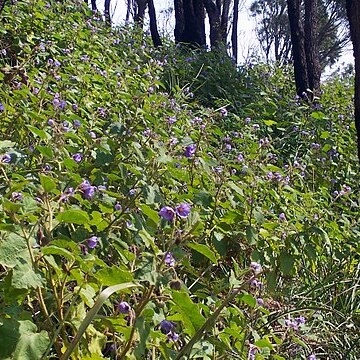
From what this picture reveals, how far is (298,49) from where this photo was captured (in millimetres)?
7508

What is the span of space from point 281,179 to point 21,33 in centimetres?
270

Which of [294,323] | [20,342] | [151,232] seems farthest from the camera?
[294,323]

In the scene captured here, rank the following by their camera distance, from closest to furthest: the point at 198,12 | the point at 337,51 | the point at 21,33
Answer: the point at 21,33, the point at 198,12, the point at 337,51

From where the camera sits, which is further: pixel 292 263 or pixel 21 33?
pixel 21 33

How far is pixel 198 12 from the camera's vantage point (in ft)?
31.9

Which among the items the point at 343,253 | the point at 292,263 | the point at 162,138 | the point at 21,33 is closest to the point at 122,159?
the point at 162,138

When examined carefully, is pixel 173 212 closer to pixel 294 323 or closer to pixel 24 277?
pixel 24 277

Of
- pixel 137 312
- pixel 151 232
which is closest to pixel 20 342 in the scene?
pixel 137 312

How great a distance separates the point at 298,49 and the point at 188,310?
679 centimetres

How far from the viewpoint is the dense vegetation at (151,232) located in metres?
1.26

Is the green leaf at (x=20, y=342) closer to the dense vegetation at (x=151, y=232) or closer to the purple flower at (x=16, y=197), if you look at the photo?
the dense vegetation at (x=151, y=232)

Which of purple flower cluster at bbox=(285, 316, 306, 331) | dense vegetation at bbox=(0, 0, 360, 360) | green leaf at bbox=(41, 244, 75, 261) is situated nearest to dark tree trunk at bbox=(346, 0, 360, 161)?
dense vegetation at bbox=(0, 0, 360, 360)

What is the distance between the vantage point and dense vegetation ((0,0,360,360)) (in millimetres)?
1257

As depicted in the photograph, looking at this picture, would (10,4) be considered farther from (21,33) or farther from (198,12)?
(198,12)
